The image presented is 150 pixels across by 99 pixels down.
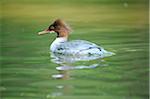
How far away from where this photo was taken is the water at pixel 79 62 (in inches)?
353

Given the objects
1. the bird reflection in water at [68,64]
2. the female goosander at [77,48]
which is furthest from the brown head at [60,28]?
the bird reflection in water at [68,64]

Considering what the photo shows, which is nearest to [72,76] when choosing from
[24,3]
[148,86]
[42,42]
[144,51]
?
[148,86]

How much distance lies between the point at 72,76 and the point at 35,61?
4.91ft

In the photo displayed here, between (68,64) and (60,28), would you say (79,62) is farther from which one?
(60,28)

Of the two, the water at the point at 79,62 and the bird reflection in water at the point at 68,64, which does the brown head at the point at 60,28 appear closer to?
the water at the point at 79,62

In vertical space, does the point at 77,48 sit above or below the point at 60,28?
below

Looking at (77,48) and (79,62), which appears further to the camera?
(77,48)

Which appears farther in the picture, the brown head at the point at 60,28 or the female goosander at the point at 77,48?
the brown head at the point at 60,28

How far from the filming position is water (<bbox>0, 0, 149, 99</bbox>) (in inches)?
353

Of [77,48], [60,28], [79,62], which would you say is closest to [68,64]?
[79,62]

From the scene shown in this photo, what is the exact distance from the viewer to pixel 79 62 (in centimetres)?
1129

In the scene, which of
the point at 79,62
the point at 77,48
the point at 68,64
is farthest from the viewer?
the point at 77,48

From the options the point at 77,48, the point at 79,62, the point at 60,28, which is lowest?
the point at 79,62

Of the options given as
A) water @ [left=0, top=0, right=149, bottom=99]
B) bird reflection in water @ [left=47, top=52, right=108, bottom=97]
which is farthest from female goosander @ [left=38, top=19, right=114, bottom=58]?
water @ [left=0, top=0, right=149, bottom=99]
